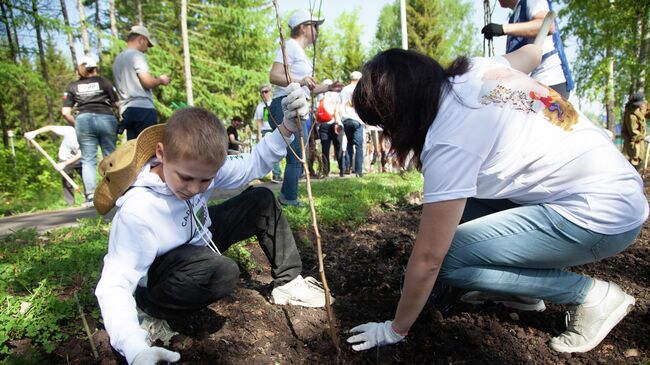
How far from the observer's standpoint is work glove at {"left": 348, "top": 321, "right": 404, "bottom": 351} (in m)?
1.67

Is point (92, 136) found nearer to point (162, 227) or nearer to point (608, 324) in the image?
point (162, 227)

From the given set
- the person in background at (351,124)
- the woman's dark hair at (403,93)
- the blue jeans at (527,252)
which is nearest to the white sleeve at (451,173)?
the woman's dark hair at (403,93)

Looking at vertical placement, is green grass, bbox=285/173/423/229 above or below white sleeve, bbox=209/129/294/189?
below

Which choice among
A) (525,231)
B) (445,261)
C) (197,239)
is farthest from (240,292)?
(525,231)

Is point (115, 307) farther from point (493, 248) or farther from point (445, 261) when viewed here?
point (493, 248)

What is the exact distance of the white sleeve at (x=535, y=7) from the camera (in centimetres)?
282

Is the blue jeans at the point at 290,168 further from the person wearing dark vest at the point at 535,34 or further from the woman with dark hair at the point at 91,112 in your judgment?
the woman with dark hair at the point at 91,112

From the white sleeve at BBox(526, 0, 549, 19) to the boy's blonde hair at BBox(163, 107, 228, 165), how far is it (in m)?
2.45

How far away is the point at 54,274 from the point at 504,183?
2.39m

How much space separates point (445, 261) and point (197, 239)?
3.69ft

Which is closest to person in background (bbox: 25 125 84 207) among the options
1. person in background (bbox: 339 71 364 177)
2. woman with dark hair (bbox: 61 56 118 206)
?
woman with dark hair (bbox: 61 56 118 206)

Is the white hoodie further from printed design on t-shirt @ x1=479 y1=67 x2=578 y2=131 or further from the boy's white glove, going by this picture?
printed design on t-shirt @ x1=479 y1=67 x2=578 y2=131

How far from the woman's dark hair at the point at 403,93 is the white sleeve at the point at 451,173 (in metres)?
0.14

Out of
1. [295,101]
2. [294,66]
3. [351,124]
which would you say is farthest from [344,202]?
[351,124]
